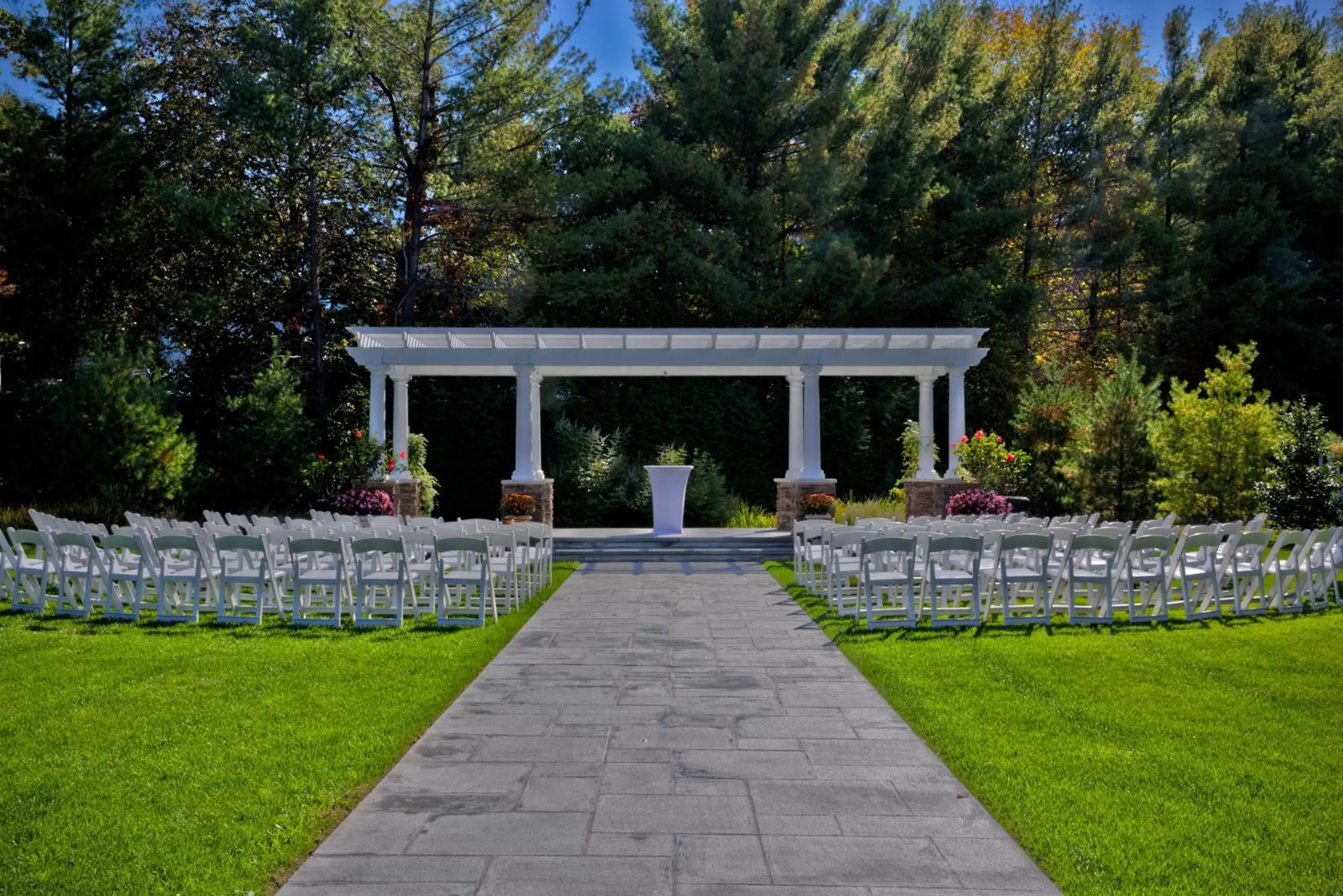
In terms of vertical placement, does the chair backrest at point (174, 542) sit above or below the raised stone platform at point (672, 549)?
above

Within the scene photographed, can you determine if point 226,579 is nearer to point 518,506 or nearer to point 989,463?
point 518,506

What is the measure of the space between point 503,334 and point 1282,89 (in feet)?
73.2

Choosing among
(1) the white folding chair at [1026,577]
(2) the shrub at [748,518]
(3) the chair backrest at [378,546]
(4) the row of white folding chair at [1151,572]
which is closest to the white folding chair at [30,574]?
(3) the chair backrest at [378,546]

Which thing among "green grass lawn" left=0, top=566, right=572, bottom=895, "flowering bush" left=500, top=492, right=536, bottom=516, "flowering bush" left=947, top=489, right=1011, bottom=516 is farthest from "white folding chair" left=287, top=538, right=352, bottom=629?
"flowering bush" left=947, top=489, right=1011, bottom=516

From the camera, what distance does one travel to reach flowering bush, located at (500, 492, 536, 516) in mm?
17703

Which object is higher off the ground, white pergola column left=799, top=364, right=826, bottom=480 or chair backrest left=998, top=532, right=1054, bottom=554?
white pergola column left=799, top=364, right=826, bottom=480

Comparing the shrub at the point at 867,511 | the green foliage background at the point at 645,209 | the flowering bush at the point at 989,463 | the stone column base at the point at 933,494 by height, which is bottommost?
the shrub at the point at 867,511

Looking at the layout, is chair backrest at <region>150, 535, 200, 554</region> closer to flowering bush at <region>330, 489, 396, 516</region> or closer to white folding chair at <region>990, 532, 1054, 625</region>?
white folding chair at <region>990, 532, 1054, 625</region>

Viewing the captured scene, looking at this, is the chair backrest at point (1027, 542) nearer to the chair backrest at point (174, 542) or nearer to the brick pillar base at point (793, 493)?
the chair backrest at point (174, 542)

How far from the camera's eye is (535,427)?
19.4 metres

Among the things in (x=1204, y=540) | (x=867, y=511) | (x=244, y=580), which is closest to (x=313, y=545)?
(x=244, y=580)

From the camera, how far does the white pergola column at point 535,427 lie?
18.8 m

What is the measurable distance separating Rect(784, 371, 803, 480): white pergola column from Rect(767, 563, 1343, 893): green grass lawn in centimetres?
1074

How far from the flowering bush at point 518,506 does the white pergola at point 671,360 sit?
0.58 metres
